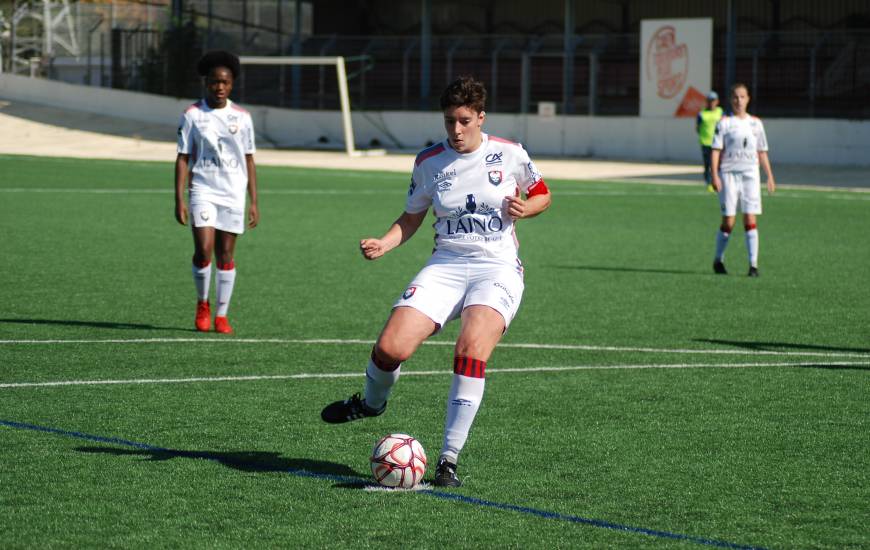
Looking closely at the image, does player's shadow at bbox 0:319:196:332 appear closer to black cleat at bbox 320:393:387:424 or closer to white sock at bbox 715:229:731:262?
black cleat at bbox 320:393:387:424

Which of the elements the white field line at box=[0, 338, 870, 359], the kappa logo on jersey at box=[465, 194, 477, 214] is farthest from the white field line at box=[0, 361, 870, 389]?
the kappa logo on jersey at box=[465, 194, 477, 214]

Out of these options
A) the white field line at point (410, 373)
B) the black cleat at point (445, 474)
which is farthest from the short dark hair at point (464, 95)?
the white field line at point (410, 373)

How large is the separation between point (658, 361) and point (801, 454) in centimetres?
300

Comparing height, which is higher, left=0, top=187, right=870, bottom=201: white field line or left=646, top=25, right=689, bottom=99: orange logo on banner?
left=646, top=25, right=689, bottom=99: orange logo on banner

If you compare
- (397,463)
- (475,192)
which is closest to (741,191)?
(475,192)

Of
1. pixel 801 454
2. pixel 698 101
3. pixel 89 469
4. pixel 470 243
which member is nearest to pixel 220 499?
pixel 89 469

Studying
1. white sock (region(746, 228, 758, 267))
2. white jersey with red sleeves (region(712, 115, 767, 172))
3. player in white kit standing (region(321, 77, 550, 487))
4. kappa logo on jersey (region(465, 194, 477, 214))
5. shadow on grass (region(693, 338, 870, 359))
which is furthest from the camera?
white sock (region(746, 228, 758, 267))

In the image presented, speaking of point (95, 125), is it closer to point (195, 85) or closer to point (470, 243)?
point (195, 85)

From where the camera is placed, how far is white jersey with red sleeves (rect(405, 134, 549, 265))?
677 cm

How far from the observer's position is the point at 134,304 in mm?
12742

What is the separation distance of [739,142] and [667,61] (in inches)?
979

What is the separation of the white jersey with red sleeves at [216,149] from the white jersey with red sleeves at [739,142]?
658 centimetres

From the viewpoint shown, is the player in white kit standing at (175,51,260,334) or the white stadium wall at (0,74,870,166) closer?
the player in white kit standing at (175,51,260,334)

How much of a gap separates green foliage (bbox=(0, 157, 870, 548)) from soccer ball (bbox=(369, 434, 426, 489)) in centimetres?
9
